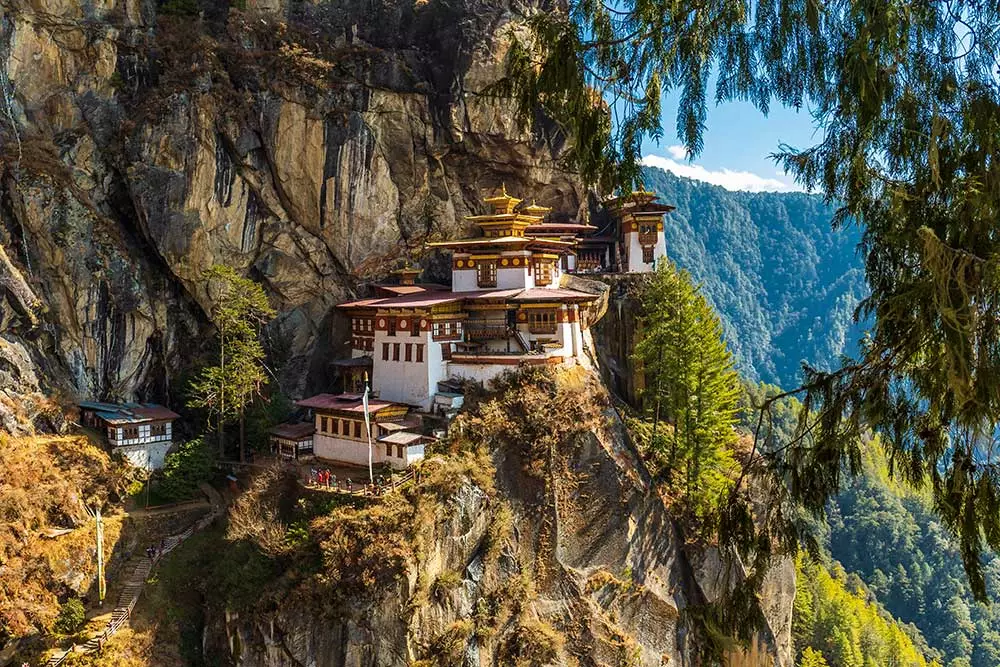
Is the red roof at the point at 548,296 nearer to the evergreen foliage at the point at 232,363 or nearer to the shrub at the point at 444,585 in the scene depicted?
the evergreen foliage at the point at 232,363

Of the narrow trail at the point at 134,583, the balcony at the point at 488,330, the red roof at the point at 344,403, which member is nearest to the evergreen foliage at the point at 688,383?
the balcony at the point at 488,330

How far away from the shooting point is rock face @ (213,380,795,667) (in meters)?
21.5

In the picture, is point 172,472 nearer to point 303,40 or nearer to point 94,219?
point 94,219

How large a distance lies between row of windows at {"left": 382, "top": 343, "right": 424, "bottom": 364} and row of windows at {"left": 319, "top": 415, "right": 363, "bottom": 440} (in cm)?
378

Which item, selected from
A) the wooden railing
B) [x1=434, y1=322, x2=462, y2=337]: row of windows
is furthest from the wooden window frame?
the wooden railing

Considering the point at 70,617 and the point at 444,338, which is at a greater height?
the point at 444,338

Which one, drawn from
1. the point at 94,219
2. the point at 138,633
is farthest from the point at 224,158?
the point at 138,633

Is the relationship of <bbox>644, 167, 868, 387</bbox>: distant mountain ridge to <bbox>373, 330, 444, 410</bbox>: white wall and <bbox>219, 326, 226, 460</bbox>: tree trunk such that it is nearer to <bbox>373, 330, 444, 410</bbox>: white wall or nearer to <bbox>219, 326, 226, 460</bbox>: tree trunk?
<bbox>373, 330, 444, 410</bbox>: white wall

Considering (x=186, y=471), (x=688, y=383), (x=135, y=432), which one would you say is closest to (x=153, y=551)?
(x=186, y=471)

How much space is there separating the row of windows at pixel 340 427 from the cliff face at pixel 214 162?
6.61 meters

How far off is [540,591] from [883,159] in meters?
21.4

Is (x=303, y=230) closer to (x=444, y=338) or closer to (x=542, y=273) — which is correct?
(x=444, y=338)

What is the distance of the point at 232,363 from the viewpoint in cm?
2942

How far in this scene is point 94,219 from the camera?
98.6 feet
